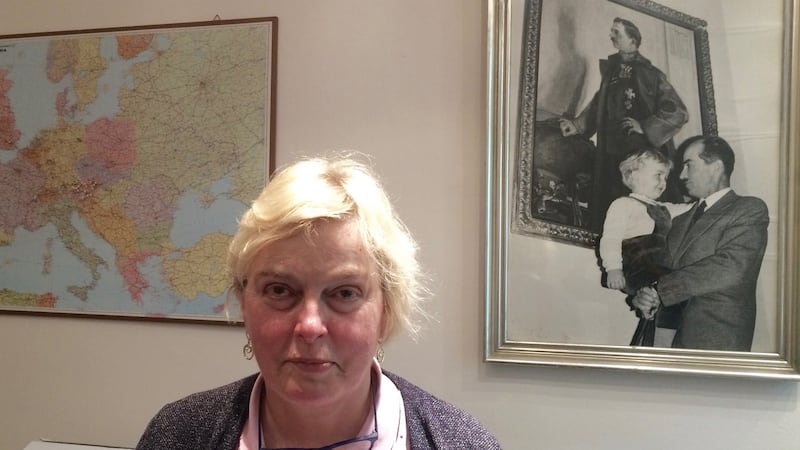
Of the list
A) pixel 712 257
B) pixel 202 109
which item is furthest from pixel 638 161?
pixel 202 109

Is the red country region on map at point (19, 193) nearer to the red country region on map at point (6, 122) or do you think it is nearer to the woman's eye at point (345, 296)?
the red country region on map at point (6, 122)

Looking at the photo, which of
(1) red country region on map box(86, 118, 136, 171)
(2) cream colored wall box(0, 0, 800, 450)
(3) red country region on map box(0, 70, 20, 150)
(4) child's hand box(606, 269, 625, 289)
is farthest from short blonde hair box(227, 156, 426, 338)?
(3) red country region on map box(0, 70, 20, 150)

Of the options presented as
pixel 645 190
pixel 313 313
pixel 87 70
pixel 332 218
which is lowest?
pixel 313 313

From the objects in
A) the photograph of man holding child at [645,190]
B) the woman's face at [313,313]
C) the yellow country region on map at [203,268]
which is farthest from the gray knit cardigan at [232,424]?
the yellow country region on map at [203,268]

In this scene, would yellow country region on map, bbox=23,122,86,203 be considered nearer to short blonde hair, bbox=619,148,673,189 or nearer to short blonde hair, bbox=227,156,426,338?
short blonde hair, bbox=227,156,426,338

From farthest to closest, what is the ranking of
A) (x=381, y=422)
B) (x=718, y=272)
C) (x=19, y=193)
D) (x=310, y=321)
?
(x=19, y=193)
(x=718, y=272)
(x=381, y=422)
(x=310, y=321)

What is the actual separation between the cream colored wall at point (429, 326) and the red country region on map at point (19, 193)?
354 mm

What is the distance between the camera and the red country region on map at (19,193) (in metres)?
1.59

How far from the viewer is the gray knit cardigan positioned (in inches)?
35.6

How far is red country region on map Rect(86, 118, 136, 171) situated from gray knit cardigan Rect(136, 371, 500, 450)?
0.87m

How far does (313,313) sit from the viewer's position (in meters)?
0.77

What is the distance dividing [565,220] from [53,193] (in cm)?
155

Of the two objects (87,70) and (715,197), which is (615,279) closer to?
(715,197)

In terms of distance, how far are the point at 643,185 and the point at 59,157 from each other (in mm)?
1716
